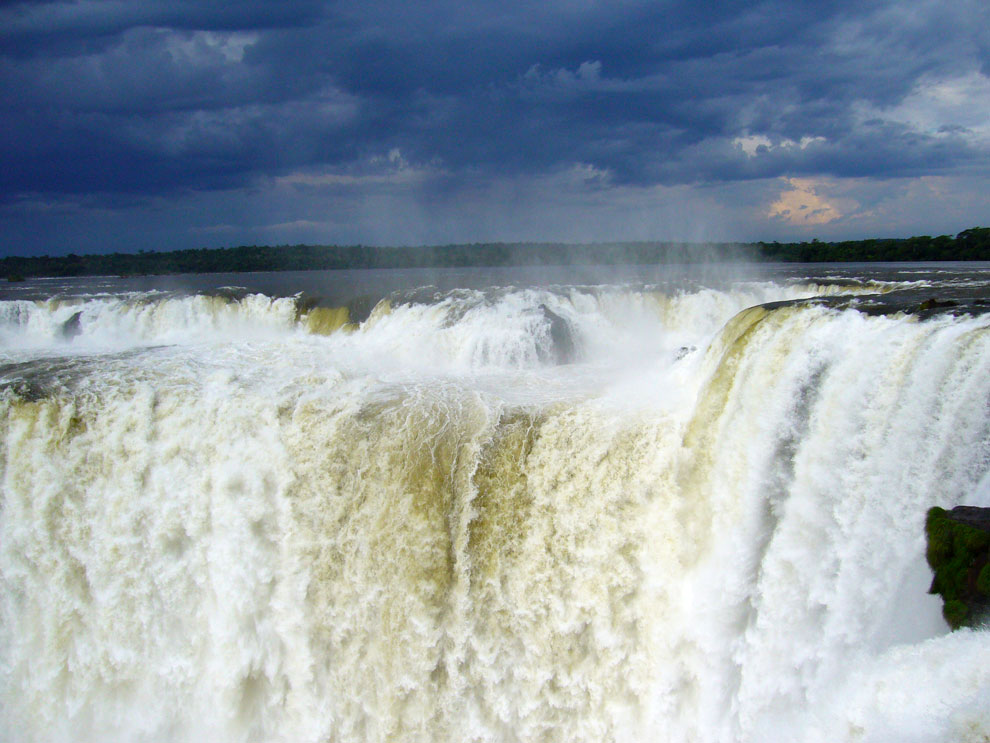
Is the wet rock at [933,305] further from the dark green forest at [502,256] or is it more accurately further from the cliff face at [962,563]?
the dark green forest at [502,256]

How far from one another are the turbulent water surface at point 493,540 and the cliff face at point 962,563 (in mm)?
233

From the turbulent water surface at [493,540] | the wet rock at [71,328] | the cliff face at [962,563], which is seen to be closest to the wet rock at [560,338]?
the turbulent water surface at [493,540]

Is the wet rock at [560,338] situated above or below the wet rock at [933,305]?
below

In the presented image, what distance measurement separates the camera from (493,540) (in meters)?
8.41

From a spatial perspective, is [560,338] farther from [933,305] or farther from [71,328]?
[71,328]

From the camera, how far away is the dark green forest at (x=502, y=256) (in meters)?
→ 34.9

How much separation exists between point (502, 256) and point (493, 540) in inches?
1780

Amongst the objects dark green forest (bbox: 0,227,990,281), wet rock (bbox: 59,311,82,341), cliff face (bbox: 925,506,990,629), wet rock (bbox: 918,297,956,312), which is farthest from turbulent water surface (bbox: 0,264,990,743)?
dark green forest (bbox: 0,227,990,281)

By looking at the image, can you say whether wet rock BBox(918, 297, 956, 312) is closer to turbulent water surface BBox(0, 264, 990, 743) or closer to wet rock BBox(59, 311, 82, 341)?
turbulent water surface BBox(0, 264, 990, 743)

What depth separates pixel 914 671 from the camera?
4363 millimetres

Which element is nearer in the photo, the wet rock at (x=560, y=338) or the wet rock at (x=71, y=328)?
the wet rock at (x=560, y=338)

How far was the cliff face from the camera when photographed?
182 inches

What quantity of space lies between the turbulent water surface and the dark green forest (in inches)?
1038

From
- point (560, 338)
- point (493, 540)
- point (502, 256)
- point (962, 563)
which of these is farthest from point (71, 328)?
point (502, 256)
